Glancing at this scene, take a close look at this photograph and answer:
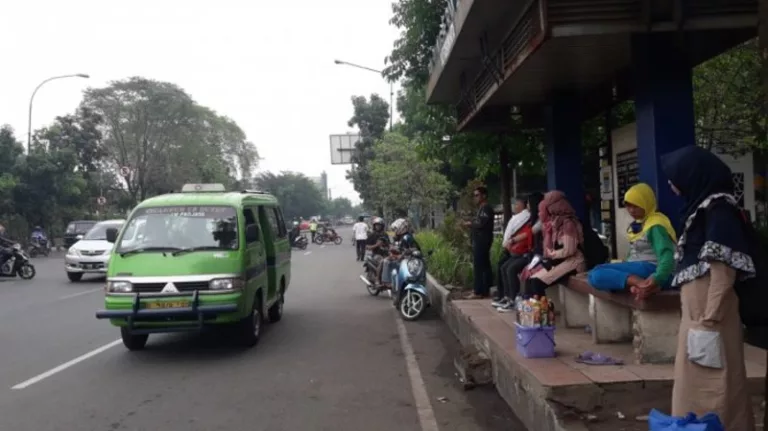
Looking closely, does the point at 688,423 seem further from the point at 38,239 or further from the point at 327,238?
the point at 327,238

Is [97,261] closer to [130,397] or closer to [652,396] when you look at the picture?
[130,397]

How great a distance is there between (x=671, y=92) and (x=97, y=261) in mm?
14975

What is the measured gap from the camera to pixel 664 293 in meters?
5.12

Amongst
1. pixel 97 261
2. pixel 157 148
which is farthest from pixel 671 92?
pixel 157 148

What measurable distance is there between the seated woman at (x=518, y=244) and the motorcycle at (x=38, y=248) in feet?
86.3

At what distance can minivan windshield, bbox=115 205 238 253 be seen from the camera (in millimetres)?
8133

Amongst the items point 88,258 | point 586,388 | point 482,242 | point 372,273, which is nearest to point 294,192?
point 88,258

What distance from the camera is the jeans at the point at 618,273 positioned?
530 centimetres

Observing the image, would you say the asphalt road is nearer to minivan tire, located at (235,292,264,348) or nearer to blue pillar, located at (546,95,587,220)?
minivan tire, located at (235,292,264,348)

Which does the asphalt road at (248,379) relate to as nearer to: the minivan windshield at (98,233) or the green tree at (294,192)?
the minivan windshield at (98,233)

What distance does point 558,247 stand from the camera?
7.14 meters

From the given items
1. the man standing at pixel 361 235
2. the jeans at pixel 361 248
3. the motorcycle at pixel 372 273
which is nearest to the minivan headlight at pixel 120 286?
the motorcycle at pixel 372 273

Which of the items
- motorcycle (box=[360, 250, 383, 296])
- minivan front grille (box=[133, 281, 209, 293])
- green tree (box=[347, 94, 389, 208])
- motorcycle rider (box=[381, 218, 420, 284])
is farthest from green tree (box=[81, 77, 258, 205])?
minivan front grille (box=[133, 281, 209, 293])

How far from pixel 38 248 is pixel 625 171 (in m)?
28.2
